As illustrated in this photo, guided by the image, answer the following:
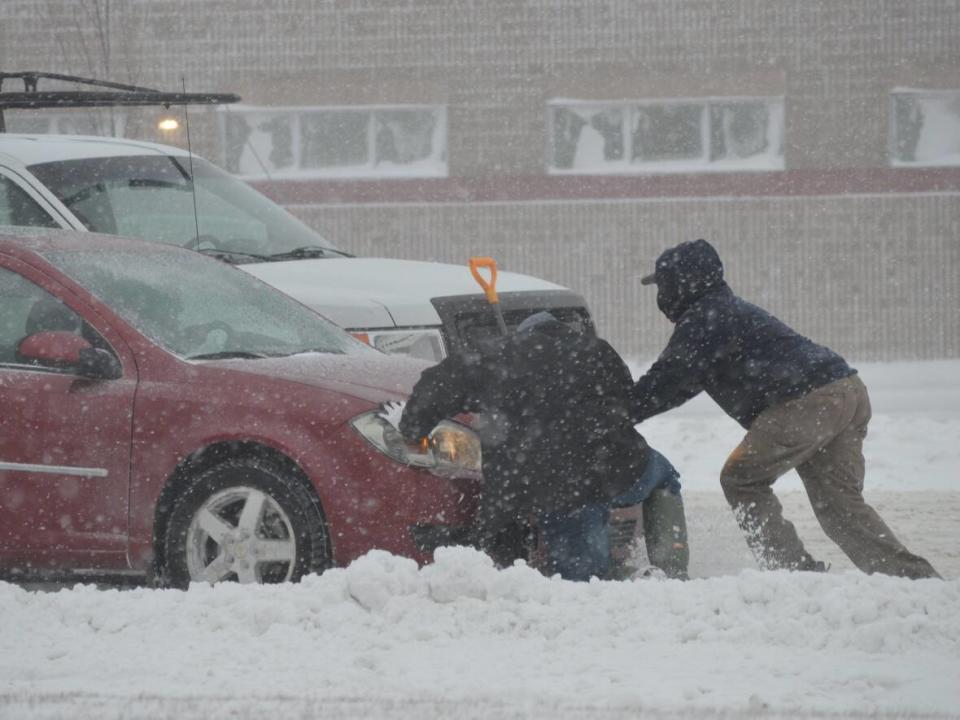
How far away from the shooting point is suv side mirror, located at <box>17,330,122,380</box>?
6.75m

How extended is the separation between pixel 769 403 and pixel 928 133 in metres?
14.1

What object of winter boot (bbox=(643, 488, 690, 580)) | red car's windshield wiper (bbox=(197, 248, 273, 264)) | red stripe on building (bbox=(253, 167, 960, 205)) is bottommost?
red stripe on building (bbox=(253, 167, 960, 205))

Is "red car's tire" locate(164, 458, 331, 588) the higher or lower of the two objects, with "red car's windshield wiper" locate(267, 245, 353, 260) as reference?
lower

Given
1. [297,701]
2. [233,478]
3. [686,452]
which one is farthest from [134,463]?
[686,452]

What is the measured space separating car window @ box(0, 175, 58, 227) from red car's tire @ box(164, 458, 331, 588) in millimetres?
3045

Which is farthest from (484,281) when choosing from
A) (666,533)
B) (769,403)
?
(666,533)

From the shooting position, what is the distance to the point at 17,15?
21.3 meters

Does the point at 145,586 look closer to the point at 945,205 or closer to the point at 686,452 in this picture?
the point at 686,452

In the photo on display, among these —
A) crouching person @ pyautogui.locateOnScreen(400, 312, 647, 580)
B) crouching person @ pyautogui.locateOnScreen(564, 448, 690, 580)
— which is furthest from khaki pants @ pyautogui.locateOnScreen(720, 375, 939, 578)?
crouching person @ pyautogui.locateOnScreen(400, 312, 647, 580)

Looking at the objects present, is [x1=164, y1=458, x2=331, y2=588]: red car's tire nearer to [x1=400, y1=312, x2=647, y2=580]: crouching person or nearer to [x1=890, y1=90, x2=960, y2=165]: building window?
[x1=400, y1=312, x2=647, y2=580]: crouching person

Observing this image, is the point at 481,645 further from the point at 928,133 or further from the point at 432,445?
the point at 928,133

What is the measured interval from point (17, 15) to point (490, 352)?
16.0 metres

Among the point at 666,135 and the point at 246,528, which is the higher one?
the point at 246,528

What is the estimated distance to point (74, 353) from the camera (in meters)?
6.77
